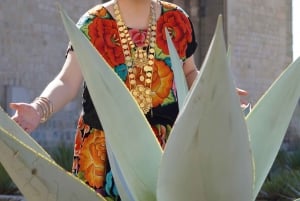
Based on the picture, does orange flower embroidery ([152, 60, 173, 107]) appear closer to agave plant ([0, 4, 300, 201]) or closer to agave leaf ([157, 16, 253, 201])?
agave plant ([0, 4, 300, 201])

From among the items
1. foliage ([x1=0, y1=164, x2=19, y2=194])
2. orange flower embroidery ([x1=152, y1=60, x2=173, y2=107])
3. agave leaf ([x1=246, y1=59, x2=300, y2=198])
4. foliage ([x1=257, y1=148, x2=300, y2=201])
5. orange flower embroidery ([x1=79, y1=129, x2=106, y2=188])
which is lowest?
foliage ([x1=257, y1=148, x2=300, y2=201])

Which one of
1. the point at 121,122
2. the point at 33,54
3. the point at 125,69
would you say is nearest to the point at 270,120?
the point at 121,122

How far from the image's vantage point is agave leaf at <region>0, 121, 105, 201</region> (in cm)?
68

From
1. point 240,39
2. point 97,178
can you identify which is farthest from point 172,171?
point 240,39

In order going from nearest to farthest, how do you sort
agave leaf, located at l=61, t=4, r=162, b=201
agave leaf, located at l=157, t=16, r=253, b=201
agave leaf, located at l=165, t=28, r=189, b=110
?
1. agave leaf, located at l=157, t=16, r=253, b=201
2. agave leaf, located at l=61, t=4, r=162, b=201
3. agave leaf, located at l=165, t=28, r=189, b=110

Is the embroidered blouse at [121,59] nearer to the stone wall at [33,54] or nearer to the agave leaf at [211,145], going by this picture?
the agave leaf at [211,145]

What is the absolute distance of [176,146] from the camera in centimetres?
67

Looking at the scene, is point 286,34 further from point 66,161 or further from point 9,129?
point 9,129

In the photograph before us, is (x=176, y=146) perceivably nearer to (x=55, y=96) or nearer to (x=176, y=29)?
(x=55, y=96)

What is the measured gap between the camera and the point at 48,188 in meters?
0.70

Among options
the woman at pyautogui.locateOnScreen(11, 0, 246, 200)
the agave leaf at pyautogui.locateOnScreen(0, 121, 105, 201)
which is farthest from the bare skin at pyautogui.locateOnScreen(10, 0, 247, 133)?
the agave leaf at pyautogui.locateOnScreen(0, 121, 105, 201)

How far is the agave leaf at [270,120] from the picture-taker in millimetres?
859

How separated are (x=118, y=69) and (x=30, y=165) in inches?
37.4

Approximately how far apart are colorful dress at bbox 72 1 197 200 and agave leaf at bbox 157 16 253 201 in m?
0.91
